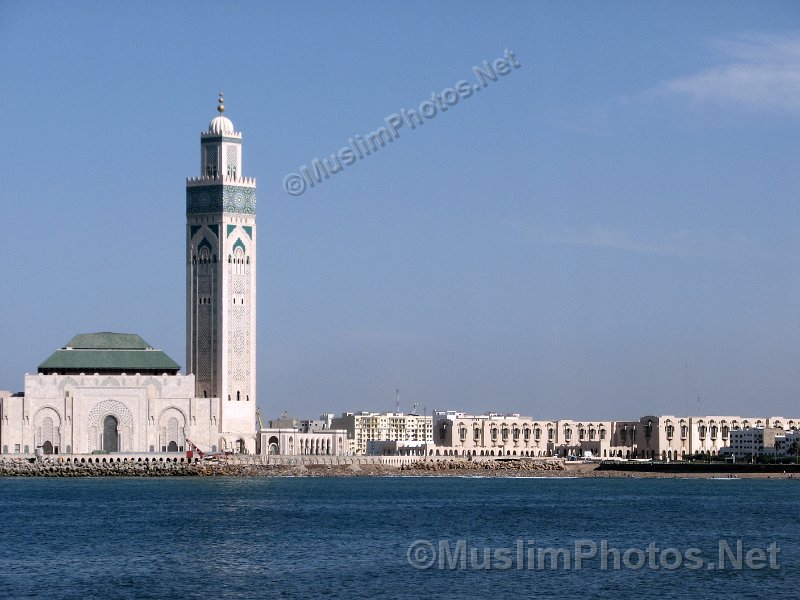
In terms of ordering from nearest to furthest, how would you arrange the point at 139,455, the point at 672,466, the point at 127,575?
the point at 127,575, the point at 139,455, the point at 672,466

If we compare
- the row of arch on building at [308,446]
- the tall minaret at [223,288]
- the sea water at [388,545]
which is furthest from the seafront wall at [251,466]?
the sea water at [388,545]

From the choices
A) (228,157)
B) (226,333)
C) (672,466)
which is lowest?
(672,466)

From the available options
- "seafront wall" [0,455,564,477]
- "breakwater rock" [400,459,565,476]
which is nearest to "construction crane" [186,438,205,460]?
"seafront wall" [0,455,564,477]

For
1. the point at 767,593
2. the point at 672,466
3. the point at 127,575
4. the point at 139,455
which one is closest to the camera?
the point at 767,593

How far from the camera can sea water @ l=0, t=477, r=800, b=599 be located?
4488 cm

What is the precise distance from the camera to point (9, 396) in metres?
129

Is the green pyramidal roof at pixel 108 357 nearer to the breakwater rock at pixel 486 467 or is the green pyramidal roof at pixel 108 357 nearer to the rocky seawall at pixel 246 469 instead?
the rocky seawall at pixel 246 469

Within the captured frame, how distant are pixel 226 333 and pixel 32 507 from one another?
55.8 meters

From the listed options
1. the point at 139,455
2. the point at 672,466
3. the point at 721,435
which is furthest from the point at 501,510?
the point at 721,435

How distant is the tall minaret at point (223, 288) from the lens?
13188 centimetres

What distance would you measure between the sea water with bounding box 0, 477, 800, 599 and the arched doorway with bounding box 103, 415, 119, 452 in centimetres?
3739

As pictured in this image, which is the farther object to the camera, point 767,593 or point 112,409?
point 112,409

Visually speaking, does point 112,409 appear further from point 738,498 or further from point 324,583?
point 324,583

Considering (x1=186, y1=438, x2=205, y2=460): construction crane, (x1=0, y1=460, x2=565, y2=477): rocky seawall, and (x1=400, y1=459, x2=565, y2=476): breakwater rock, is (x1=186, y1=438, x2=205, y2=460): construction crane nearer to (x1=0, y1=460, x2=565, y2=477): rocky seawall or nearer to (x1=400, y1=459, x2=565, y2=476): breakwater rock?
(x1=0, y1=460, x2=565, y2=477): rocky seawall
